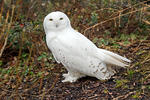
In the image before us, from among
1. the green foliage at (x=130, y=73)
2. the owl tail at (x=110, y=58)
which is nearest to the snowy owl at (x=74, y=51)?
the owl tail at (x=110, y=58)

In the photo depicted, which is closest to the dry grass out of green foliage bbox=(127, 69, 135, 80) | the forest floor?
the forest floor

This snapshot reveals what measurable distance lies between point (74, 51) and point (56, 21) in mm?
358

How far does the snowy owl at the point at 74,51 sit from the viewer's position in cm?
253

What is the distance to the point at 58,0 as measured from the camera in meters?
4.92

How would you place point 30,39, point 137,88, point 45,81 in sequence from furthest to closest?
point 30,39 → point 45,81 → point 137,88

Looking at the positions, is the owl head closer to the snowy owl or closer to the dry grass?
the snowy owl

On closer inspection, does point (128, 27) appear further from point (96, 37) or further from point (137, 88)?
point (137, 88)

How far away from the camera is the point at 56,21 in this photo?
2.53 metres

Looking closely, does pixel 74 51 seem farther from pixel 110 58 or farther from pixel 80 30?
pixel 80 30

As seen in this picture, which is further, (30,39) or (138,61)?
(30,39)

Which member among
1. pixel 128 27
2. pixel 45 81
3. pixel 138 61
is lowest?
pixel 45 81

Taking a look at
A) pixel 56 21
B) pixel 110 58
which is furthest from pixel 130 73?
pixel 56 21

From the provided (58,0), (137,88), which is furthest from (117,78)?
(58,0)

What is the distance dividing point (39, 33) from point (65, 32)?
4.46 feet
